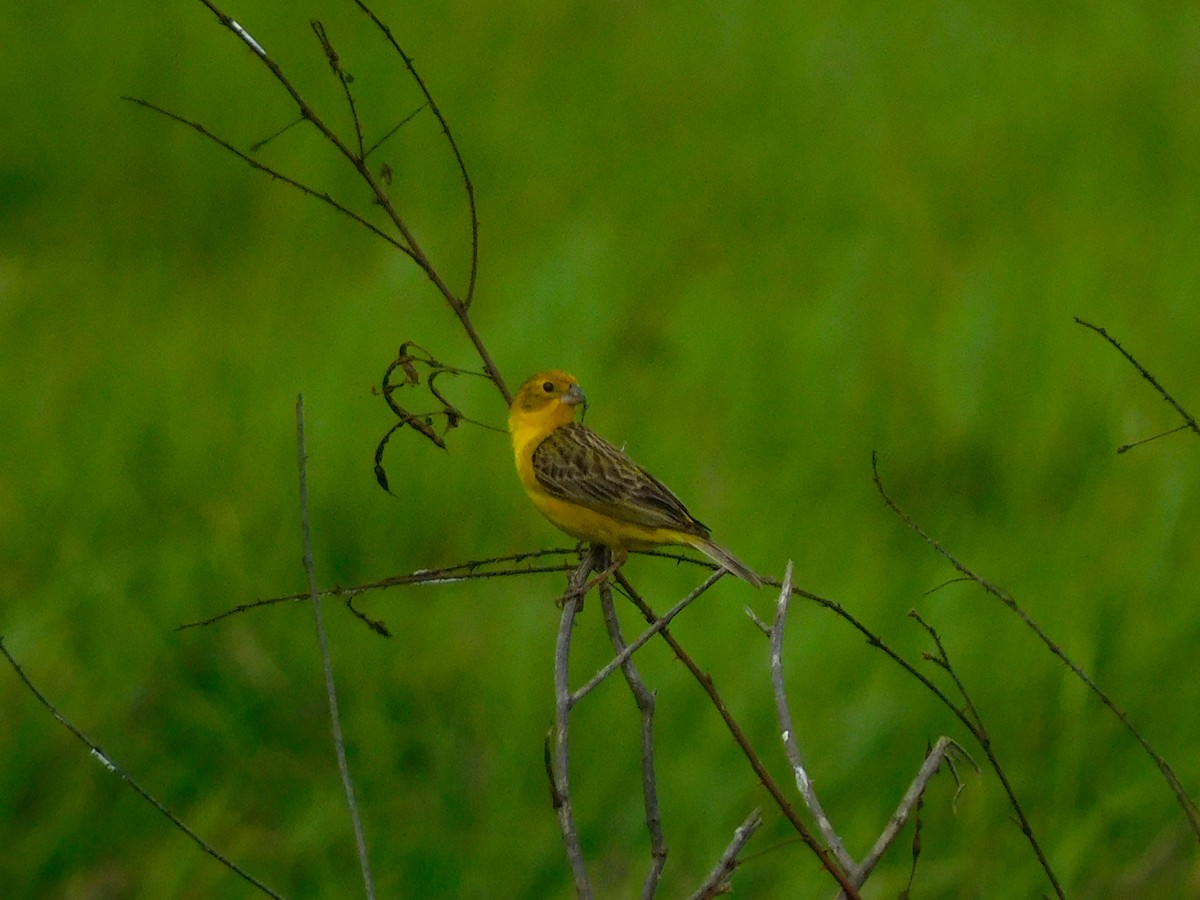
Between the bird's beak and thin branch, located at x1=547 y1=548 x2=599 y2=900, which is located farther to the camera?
the bird's beak

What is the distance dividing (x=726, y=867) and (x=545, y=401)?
1.75 m

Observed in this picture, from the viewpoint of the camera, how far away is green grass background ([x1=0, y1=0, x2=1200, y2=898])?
14.2 ft

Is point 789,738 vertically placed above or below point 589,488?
below

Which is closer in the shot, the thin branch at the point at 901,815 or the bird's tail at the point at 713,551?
the thin branch at the point at 901,815

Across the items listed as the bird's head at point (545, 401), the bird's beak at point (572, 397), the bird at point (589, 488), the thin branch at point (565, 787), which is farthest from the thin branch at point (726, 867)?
the bird's head at point (545, 401)

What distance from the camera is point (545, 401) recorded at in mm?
3932

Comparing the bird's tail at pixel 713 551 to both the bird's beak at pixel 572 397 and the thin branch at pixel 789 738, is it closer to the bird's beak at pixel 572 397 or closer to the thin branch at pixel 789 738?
the bird's beak at pixel 572 397

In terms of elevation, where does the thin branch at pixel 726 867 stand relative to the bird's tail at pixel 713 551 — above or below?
below

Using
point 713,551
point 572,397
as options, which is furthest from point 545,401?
point 713,551

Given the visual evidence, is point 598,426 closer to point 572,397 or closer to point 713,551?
point 572,397

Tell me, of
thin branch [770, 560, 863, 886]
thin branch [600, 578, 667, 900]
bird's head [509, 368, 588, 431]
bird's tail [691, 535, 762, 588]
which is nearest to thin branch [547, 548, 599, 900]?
thin branch [600, 578, 667, 900]

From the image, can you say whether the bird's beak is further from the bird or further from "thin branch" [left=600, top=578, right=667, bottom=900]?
"thin branch" [left=600, top=578, right=667, bottom=900]

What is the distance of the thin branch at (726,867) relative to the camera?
2301mm

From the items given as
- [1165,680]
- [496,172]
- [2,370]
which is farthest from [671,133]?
[1165,680]
